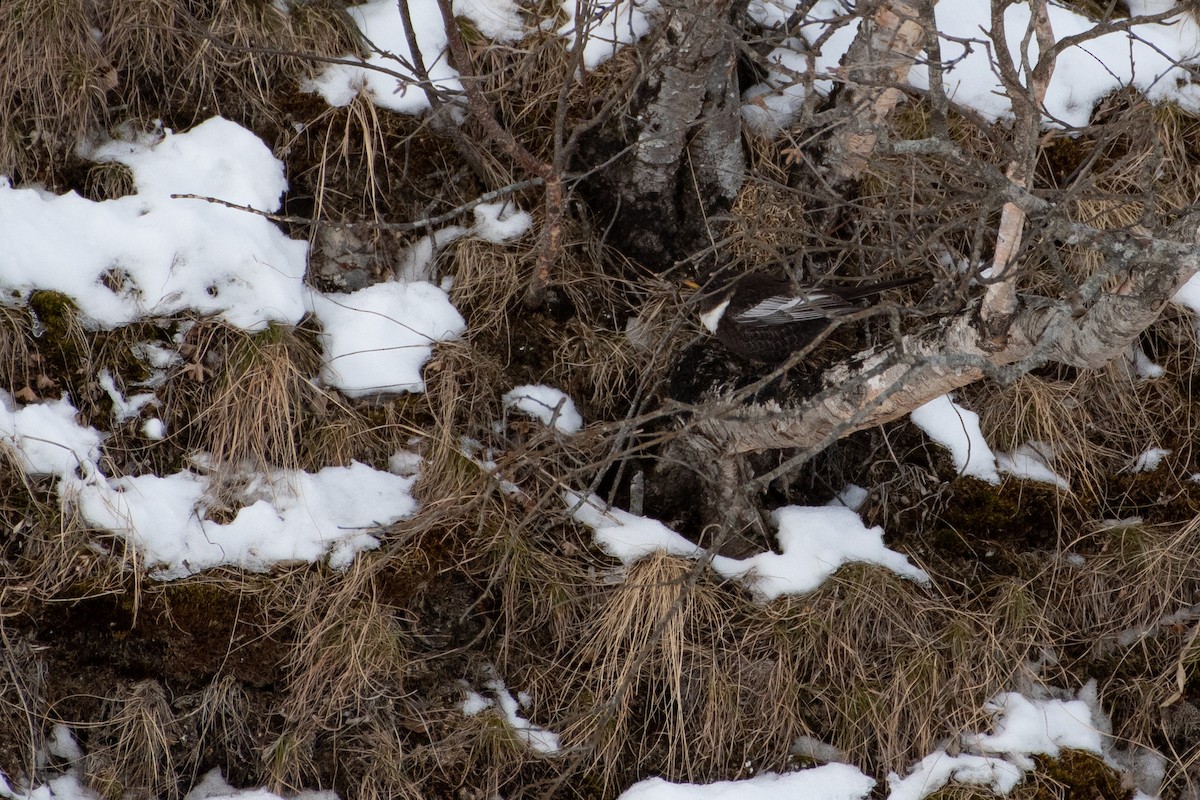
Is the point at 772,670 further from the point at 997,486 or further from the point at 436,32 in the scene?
the point at 436,32

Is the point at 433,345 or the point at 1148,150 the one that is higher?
the point at 1148,150

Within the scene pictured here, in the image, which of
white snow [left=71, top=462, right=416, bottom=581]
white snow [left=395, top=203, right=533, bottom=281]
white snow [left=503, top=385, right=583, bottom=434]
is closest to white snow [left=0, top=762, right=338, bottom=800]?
white snow [left=71, top=462, right=416, bottom=581]

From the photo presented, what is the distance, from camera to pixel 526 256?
3.74m

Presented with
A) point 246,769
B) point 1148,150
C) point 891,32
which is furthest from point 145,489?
point 1148,150

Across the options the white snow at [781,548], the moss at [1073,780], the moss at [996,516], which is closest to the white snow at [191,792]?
the white snow at [781,548]

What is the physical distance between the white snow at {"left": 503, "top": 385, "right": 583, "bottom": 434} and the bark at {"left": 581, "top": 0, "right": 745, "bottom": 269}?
71cm

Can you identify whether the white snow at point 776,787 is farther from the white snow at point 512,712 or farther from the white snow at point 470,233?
the white snow at point 470,233

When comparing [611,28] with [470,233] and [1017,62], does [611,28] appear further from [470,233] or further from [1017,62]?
[1017,62]

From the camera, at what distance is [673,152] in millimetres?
3742

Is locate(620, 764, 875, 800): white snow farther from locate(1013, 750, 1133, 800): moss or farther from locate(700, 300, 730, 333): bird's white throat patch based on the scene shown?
locate(700, 300, 730, 333): bird's white throat patch

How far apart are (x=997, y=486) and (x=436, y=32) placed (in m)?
2.83

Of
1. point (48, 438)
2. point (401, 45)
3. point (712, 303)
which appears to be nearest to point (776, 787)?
point (712, 303)

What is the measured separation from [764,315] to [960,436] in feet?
3.00

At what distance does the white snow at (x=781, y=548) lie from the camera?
3.40 m
